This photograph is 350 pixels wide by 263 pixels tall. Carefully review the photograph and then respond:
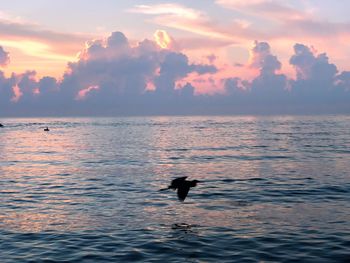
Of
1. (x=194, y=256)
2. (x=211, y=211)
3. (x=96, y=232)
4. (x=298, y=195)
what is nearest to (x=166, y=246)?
(x=194, y=256)

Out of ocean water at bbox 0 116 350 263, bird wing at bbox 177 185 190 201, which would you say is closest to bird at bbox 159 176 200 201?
bird wing at bbox 177 185 190 201

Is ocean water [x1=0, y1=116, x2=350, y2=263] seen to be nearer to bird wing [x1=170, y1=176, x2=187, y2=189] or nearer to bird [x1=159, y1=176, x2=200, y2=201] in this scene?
bird [x1=159, y1=176, x2=200, y2=201]

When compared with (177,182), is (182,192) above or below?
below

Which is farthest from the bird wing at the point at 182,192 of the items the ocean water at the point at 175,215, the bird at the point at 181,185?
the ocean water at the point at 175,215

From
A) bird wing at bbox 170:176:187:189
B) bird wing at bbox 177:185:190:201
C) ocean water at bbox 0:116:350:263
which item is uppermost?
bird wing at bbox 170:176:187:189

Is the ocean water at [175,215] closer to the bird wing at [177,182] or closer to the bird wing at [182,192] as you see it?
the bird wing at [182,192]

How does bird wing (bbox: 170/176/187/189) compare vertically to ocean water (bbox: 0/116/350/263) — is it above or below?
above

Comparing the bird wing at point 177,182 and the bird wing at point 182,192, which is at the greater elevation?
the bird wing at point 177,182

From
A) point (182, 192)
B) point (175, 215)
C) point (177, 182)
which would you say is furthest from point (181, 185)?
point (175, 215)

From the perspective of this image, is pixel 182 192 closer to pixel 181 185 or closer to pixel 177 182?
pixel 181 185

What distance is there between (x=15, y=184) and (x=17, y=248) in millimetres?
21872

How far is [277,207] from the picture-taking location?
2869 cm

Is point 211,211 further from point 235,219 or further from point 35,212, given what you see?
point 35,212

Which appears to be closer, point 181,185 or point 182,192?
point 182,192
